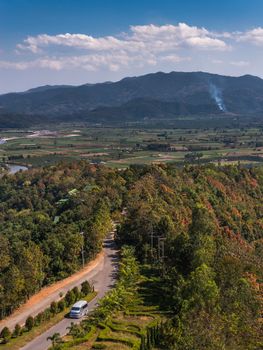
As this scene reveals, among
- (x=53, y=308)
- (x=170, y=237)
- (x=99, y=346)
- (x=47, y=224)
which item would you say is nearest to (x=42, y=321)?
(x=53, y=308)

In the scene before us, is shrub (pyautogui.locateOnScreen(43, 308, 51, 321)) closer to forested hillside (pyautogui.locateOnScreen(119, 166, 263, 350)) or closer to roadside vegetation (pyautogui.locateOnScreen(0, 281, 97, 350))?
roadside vegetation (pyautogui.locateOnScreen(0, 281, 97, 350))

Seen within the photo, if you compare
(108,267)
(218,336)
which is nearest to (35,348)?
(218,336)

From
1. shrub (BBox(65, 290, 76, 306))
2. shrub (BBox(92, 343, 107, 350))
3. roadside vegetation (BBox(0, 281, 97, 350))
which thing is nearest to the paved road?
roadside vegetation (BBox(0, 281, 97, 350))

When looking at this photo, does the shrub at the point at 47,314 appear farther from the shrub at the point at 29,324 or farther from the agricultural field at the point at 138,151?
the agricultural field at the point at 138,151

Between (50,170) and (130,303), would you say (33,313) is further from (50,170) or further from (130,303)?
(50,170)

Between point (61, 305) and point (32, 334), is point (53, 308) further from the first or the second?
point (32, 334)

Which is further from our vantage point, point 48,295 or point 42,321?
point 48,295
